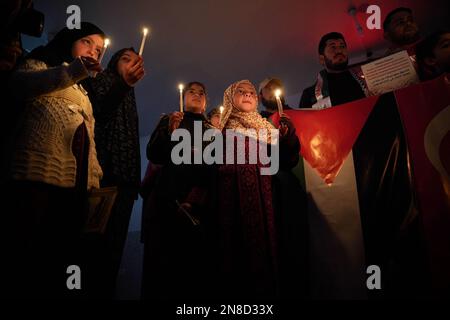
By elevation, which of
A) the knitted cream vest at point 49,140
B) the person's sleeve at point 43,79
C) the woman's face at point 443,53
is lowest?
the knitted cream vest at point 49,140

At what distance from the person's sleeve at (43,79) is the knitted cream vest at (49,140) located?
10 centimetres

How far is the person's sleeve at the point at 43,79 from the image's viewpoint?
1.47 m

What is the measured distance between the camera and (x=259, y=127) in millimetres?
2553

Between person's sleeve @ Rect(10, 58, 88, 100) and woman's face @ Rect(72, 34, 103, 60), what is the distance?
445 millimetres

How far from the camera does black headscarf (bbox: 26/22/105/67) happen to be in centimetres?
183

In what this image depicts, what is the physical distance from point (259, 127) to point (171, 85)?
3353mm

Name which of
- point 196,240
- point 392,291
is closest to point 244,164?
point 196,240

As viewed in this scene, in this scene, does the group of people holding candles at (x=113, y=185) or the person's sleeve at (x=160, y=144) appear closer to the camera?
the group of people holding candles at (x=113, y=185)

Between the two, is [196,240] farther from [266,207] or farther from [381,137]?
[381,137]

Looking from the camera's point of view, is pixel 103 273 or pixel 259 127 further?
pixel 259 127

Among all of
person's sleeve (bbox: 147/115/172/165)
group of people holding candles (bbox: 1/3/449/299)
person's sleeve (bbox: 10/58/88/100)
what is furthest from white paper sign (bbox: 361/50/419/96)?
person's sleeve (bbox: 10/58/88/100)

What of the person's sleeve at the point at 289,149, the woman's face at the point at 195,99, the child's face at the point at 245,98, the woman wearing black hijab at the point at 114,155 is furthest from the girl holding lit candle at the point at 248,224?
the woman wearing black hijab at the point at 114,155

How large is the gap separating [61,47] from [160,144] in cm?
91

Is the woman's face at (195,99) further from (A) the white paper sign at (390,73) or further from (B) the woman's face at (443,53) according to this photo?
(B) the woman's face at (443,53)
